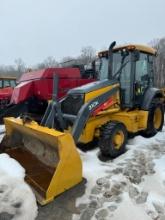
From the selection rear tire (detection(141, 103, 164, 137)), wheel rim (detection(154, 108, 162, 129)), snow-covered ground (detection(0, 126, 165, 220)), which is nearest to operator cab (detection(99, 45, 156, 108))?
rear tire (detection(141, 103, 164, 137))

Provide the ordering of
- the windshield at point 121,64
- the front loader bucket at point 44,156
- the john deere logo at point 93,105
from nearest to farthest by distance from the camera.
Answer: the front loader bucket at point 44,156 < the john deere logo at point 93,105 < the windshield at point 121,64

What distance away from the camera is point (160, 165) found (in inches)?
185

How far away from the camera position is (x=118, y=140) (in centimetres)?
530

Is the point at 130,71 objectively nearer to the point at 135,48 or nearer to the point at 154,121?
the point at 135,48

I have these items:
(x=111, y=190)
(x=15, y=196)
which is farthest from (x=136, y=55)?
(x=15, y=196)

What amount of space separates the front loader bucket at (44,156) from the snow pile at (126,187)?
38 cm

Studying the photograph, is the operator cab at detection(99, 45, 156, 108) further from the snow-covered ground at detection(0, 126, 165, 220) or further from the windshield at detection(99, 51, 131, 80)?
the snow-covered ground at detection(0, 126, 165, 220)

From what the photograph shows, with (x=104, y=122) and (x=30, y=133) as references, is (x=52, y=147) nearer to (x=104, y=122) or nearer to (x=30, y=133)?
(x=30, y=133)

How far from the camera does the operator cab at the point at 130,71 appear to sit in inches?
237

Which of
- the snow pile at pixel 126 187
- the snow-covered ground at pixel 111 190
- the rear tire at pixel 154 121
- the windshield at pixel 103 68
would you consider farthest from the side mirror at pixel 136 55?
the snow-covered ground at pixel 111 190

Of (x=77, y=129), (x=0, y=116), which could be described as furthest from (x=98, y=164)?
(x=0, y=116)

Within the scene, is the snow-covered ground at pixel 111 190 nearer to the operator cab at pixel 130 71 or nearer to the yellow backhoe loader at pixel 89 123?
the yellow backhoe loader at pixel 89 123

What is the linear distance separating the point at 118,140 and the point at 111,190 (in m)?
1.56

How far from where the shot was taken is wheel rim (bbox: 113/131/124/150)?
5.23 meters
